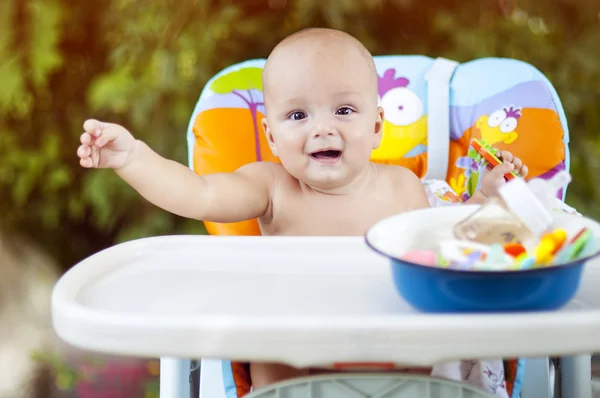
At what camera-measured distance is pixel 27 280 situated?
99.2 inches

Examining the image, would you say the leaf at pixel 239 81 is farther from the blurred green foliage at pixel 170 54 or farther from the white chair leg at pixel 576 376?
the white chair leg at pixel 576 376

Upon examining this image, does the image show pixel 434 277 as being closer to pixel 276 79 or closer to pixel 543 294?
pixel 543 294

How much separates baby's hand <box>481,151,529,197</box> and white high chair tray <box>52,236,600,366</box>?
322mm

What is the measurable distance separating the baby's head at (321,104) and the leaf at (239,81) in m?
0.22

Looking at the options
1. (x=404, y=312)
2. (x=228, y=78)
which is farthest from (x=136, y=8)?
(x=404, y=312)

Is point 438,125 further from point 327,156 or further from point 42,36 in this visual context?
point 42,36

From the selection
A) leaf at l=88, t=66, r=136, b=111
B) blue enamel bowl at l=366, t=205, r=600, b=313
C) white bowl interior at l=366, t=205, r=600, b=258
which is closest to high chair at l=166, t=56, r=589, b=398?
white bowl interior at l=366, t=205, r=600, b=258

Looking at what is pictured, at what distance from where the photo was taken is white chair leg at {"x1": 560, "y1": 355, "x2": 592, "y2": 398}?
100cm

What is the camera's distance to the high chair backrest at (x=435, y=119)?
134 cm

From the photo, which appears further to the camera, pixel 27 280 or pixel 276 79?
pixel 27 280

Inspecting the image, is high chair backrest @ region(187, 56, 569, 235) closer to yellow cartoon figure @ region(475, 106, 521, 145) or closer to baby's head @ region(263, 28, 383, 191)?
yellow cartoon figure @ region(475, 106, 521, 145)

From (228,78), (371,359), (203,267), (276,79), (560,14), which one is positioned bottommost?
(371,359)

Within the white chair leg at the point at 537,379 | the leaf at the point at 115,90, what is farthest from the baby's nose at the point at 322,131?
the leaf at the point at 115,90

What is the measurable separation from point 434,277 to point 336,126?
488mm
